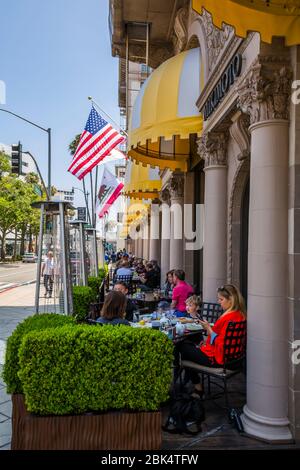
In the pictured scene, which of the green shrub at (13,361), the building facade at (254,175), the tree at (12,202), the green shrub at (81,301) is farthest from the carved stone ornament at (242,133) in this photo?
the tree at (12,202)

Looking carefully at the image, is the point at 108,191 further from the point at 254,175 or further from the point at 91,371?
the point at 91,371

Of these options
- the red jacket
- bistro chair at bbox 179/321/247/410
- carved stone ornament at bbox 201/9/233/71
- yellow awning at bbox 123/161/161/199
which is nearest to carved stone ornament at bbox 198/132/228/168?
carved stone ornament at bbox 201/9/233/71

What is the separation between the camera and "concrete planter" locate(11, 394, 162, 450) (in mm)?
3791

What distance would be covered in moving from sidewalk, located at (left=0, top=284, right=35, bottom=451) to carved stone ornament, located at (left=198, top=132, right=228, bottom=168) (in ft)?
18.3

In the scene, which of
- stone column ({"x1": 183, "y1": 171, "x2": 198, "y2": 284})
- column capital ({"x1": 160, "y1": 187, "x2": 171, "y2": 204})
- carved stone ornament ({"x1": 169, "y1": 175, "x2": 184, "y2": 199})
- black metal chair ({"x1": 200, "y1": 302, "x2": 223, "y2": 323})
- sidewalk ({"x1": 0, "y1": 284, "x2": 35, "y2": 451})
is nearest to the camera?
sidewalk ({"x1": 0, "y1": 284, "x2": 35, "y2": 451})

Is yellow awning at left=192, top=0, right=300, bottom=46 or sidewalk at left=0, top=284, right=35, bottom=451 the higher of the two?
yellow awning at left=192, top=0, right=300, bottom=46

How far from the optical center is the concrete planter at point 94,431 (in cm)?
379

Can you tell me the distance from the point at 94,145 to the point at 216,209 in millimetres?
6715

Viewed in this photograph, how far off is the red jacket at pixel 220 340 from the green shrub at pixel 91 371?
1.39m

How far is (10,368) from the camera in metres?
4.24

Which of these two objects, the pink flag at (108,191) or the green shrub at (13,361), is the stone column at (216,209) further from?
the pink flag at (108,191)

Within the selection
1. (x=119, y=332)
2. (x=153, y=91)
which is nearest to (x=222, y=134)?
(x=153, y=91)

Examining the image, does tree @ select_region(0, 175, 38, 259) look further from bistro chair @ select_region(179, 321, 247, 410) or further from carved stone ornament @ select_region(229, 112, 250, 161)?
bistro chair @ select_region(179, 321, 247, 410)
